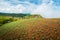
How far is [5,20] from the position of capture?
12.4 feet

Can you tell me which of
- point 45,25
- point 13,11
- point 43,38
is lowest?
point 43,38

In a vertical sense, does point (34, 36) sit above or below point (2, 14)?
below

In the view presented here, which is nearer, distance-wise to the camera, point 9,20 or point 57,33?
point 57,33

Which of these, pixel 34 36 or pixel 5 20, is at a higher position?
pixel 5 20

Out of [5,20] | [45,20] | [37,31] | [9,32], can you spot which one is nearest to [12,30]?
[9,32]

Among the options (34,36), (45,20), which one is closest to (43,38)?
(34,36)

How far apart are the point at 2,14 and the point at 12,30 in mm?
494

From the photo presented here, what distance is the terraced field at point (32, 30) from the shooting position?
138 inches

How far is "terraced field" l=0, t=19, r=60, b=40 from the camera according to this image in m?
3.51

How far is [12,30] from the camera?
3.65m

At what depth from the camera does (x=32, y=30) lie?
358 centimetres

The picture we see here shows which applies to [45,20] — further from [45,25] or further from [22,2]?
[22,2]

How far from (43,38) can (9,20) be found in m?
0.94

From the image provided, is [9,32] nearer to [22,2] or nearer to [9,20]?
[9,20]
